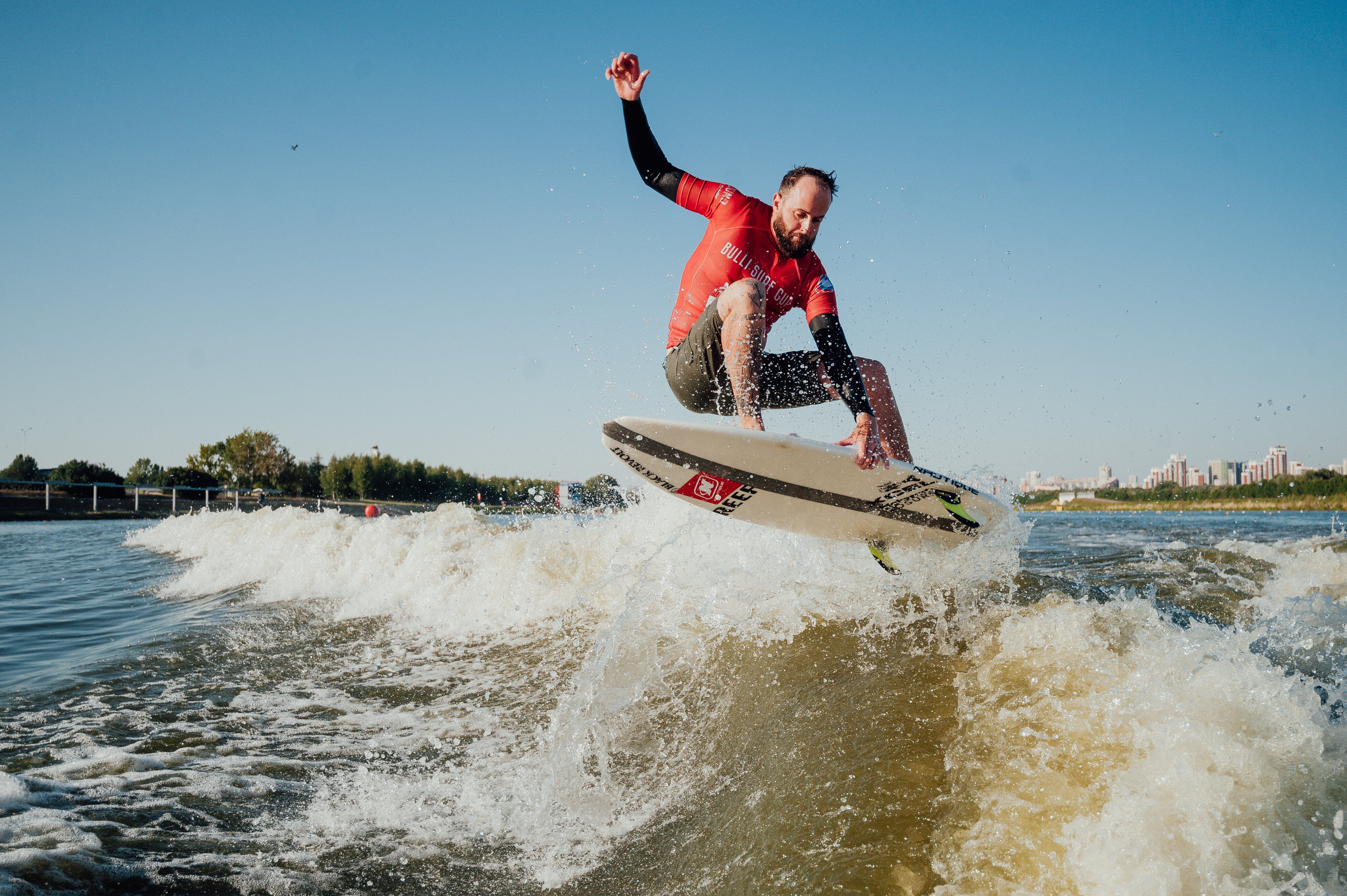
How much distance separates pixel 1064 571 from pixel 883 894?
5.11 metres

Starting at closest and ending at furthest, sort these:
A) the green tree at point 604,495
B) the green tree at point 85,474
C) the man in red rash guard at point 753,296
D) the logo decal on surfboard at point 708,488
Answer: the man in red rash guard at point 753,296, the logo decal on surfboard at point 708,488, the green tree at point 604,495, the green tree at point 85,474

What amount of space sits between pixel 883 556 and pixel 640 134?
328 cm

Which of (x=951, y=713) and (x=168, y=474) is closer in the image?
(x=951, y=713)

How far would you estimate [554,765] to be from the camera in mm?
3014

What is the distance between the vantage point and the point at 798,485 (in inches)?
172

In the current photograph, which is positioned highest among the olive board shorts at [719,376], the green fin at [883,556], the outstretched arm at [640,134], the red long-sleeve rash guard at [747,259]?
the outstretched arm at [640,134]

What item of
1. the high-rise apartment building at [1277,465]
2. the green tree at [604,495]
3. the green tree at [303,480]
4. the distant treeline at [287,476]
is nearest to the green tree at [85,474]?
the distant treeline at [287,476]

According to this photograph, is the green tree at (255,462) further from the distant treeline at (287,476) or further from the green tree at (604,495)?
the green tree at (604,495)

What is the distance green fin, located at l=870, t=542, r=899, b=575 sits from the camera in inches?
193

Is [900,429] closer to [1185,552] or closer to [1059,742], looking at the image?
[1059,742]

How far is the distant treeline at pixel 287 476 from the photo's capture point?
7431 centimetres

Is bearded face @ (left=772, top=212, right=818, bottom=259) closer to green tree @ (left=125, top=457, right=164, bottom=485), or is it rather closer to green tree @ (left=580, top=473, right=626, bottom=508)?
green tree @ (left=580, top=473, right=626, bottom=508)

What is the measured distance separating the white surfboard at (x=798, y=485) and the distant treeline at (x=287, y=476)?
60.4 meters

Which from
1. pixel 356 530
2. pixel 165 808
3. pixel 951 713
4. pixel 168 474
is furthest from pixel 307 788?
pixel 168 474
